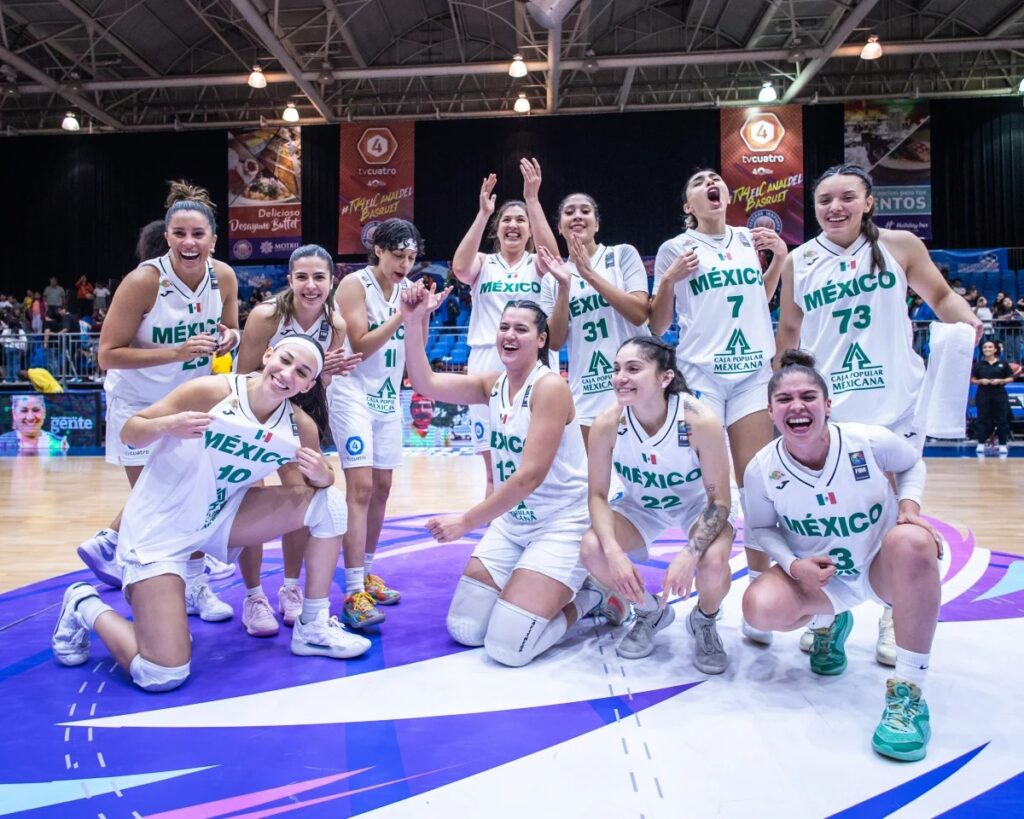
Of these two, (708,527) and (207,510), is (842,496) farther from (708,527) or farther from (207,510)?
(207,510)

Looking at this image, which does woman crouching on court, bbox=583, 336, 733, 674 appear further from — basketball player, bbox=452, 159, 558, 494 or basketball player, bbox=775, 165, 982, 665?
basketball player, bbox=452, 159, 558, 494

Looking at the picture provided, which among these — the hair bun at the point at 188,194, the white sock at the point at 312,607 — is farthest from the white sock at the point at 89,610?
the hair bun at the point at 188,194

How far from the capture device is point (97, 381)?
12086mm

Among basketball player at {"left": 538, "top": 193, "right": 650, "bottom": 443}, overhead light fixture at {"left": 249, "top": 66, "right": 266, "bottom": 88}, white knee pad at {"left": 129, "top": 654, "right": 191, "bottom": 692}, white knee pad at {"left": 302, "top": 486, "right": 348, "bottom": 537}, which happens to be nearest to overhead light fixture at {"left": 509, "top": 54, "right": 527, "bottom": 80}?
overhead light fixture at {"left": 249, "top": 66, "right": 266, "bottom": 88}

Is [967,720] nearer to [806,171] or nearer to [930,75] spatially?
[806,171]

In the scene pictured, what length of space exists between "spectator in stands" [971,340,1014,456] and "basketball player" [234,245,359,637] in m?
9.58

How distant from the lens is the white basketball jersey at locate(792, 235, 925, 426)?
2.72 meters

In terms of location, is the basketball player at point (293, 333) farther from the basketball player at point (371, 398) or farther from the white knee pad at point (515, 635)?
the white knee pad at point (515, 635)

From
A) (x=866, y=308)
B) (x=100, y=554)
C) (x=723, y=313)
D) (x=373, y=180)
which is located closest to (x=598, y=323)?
(x=723, y=313)

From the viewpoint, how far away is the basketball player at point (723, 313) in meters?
3.13

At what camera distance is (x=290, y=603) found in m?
3.23

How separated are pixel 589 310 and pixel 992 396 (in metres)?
8.93

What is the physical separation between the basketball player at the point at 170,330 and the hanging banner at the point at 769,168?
13994 mm

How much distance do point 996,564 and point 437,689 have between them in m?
3.13
